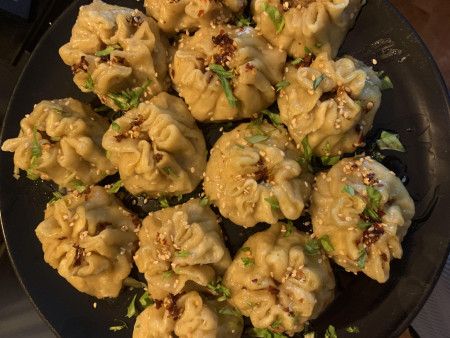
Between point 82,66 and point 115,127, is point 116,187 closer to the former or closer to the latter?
point 115,127

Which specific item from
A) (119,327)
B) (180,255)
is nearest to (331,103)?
(180,255)

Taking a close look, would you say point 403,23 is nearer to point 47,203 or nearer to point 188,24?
point 188,24

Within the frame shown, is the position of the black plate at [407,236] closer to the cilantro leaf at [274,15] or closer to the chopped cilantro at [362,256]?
the chopped cilantro at [362,256]

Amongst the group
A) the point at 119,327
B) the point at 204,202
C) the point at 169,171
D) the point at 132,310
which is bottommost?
the point at 119,327

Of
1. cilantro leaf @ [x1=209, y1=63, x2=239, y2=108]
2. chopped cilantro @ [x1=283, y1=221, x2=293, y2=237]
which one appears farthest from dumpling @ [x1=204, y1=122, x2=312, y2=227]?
cilantro leaf @ [x1=209, y1=63, x2=239, y2=108]

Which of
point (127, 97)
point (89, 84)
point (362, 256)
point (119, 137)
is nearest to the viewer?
point (362, 256)

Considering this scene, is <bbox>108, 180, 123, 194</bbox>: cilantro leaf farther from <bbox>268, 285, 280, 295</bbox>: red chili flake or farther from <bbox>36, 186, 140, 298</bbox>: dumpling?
<bbox>268, 285, 280, 295</bbox>: red chili flake
